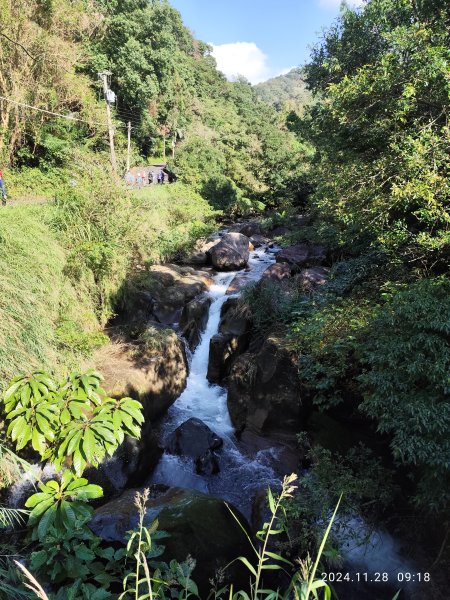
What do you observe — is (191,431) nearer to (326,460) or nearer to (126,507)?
(126,507)

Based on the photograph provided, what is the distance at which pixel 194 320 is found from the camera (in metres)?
10.8

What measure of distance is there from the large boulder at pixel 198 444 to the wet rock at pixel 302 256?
22.9 feet

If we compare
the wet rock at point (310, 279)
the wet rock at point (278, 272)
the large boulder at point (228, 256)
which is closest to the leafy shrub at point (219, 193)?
the large boulder at point (228, 256)

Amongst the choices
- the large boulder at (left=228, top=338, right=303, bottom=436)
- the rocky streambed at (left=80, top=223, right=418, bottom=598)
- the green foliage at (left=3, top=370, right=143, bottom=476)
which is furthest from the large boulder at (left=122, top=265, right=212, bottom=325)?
the green foliage at (left=3, top=370, right=143, bottom=476)

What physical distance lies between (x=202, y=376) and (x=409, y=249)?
5.88 metres

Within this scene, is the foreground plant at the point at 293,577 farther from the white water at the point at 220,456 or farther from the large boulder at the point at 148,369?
the large boulder at the point at 148,369

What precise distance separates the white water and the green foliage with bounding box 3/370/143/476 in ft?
14.5

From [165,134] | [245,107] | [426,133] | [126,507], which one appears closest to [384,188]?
[426,133]

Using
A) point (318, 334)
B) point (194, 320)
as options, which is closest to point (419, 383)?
point (318, 334)

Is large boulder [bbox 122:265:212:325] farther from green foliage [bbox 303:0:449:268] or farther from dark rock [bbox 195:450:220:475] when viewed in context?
green foliage [bbox 303:0:449:268]

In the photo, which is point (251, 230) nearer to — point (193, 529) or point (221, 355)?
point (221, 355)

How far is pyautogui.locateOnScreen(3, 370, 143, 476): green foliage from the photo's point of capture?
2484mm

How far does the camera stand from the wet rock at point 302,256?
1307 centimetres

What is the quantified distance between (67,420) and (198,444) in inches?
199
